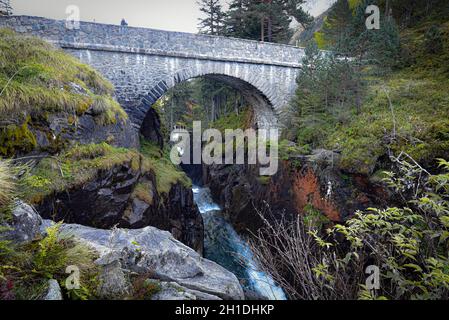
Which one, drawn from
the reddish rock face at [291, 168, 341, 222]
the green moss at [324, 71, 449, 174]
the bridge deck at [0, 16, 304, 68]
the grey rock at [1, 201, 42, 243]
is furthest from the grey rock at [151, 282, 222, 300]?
the bridge deck at [0, 16, 304, 68]

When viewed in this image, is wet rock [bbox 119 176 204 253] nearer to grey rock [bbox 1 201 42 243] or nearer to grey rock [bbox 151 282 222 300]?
grey rock [bbox 1 201 42 243]

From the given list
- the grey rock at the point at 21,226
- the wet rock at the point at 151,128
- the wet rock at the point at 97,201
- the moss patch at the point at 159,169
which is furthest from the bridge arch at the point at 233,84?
the grey rock at the point at 21,226

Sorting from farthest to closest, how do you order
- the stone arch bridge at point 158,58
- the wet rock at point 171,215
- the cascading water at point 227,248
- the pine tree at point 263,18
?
the pine tree at point 263,18 → the stone arch bridge at point 158,58 → the cascading water at point 227,248 → the wet rock at point 171,215

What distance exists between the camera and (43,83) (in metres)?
5.84

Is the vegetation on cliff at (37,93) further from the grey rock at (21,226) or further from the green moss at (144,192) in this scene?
the grey rock at (21,226)

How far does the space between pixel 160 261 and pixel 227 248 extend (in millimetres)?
9646

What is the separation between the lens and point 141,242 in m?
3.17

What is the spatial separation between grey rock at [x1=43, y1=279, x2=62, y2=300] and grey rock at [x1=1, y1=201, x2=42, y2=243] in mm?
649

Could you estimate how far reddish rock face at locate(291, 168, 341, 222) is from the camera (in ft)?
27.3

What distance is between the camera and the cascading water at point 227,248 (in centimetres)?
925

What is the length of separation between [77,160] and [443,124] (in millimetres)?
9850

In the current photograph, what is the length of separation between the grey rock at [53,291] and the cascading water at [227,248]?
7277 millimetres
